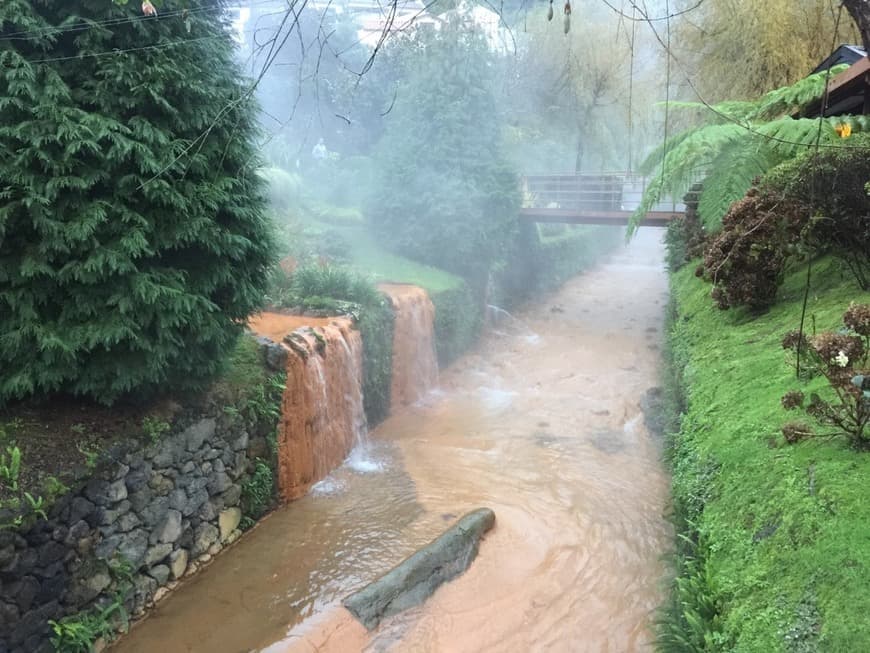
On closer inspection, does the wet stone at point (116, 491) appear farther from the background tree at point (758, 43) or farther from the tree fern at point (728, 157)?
the background tree at point (758, 43)

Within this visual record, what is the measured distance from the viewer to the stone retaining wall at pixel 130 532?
4418 millimetres

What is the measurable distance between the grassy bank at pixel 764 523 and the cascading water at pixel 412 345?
259 inches

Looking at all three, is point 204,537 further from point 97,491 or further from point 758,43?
point 758,43

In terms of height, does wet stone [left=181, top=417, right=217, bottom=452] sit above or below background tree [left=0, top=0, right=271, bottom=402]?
below

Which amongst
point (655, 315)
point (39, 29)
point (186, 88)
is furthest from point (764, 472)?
point (655, 315)

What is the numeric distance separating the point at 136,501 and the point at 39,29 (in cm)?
403

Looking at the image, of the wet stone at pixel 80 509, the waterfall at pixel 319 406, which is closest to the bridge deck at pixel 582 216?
the waterfall at pixel 319 406

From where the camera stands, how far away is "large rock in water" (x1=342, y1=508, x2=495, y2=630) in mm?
5391

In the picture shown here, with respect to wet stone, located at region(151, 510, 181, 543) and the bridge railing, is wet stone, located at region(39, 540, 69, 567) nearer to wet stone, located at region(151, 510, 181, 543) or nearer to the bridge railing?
wet stone, located at region(151, 510, 181, 543)

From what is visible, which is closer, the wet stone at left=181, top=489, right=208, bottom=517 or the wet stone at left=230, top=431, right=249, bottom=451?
the wet stone at left=181, top=489, right=208, bottom=517

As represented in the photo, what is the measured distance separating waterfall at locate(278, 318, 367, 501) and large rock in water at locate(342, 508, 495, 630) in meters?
2.26

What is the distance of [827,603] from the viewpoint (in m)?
2.51

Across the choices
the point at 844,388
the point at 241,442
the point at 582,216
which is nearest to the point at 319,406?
the point at 241,442

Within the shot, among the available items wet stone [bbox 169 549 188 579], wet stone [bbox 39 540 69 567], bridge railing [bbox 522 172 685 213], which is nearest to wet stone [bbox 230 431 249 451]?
wet stone [bbox 169 549 188 579]
